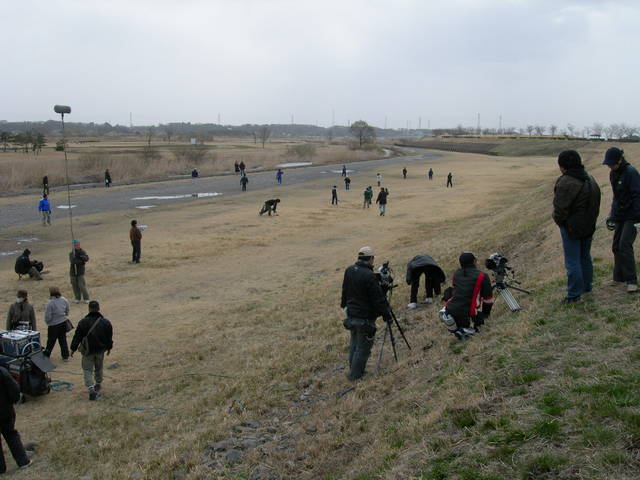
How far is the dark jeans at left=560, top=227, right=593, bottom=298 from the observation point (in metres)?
6.44

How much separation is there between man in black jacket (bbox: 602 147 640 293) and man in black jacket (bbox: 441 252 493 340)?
1596 millimetres

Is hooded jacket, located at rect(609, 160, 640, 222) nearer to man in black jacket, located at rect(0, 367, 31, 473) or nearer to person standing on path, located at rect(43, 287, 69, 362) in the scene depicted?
man in black jacket, located at rect(0, 367, 31, 473)

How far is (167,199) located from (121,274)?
20881mm

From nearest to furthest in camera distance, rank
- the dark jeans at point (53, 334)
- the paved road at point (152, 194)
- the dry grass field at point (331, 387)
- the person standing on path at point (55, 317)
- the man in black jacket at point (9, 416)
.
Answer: the dry grass field at point (331, 387) → the man in black jacket at point (9, 416) → the person standing on path at point (55, 317) → the dark jeans at point (53, 334) → the paved road at point (152, 194)

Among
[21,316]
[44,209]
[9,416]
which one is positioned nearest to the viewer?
[9,416]

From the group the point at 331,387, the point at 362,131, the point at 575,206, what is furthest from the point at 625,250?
the point at 362,131

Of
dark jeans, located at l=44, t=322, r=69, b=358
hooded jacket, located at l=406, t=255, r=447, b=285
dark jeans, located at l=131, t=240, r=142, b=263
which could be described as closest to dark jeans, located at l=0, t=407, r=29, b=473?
dark jeans, located at l=44, t=322, r=69, b=358

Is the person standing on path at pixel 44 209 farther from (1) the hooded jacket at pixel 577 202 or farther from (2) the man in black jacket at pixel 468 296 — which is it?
(1) the hooded jacket at pixel 577 202

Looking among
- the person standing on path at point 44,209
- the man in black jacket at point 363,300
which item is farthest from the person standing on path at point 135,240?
the man in black jacket at point 363,300

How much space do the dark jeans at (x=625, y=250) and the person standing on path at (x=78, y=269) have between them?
1169 cm

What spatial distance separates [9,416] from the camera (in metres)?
6.28

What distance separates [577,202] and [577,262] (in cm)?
72

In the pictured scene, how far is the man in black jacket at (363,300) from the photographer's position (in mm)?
6774

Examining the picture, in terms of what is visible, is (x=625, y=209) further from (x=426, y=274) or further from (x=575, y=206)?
(x=426, y=274)
